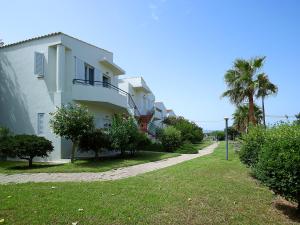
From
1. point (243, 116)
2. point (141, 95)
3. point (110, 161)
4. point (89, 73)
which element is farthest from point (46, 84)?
point (243, 116)

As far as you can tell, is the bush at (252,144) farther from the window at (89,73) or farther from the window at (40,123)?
the window at (89,73)

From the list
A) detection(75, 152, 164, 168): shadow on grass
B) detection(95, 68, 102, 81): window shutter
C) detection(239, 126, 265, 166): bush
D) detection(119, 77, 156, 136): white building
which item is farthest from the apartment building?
detection(119, 77, 156, 136): white building

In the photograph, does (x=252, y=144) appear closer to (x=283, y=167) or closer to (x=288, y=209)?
(x=288, y=209)

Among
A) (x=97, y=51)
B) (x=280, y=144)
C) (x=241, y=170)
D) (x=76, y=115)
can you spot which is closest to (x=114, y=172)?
(x=76, y=115)

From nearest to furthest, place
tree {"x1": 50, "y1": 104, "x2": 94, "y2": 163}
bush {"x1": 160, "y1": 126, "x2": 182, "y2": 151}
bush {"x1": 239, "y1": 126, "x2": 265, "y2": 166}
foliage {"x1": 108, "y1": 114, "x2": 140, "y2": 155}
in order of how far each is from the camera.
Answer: bush {"x1": 239, "y1": 126, "x2": 265, "y2": 166} → tree {"x1": 50, "y1": 104, "x2": 94, "y2": 163} → foliage {"x1": 108, "y1": 114, "x2": 140, "y2": 155} → bush {"x1": 160, "y1": 126, "x2": 182, "y2": 151}

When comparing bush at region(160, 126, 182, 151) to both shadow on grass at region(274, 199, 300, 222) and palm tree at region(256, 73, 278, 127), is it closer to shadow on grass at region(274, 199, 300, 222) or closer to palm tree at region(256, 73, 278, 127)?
palm tree at region(256, 73, 278, 127)

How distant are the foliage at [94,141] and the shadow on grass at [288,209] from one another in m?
10.5

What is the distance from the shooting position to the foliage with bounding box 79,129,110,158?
16.4m

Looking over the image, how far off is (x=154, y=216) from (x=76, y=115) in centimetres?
957

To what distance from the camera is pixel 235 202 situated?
300 inches

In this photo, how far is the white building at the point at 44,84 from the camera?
700 inches

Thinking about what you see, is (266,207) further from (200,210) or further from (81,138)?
(81,138)

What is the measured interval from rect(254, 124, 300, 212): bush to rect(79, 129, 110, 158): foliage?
1069cm

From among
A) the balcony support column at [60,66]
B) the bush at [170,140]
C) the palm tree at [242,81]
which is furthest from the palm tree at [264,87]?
the balcony support column at [60,66]
